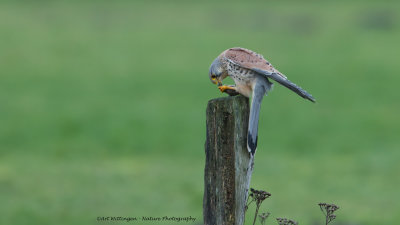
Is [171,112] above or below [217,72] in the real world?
above

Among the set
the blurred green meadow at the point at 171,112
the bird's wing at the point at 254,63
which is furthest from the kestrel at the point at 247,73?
the blurred green meadow at the point at 171,112

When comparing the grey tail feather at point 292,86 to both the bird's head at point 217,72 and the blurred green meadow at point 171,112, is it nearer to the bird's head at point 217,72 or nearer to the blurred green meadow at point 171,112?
Answer: the bird's head at point 217,72

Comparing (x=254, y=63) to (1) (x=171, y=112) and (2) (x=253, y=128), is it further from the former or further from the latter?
(1) (x=171, y=112)

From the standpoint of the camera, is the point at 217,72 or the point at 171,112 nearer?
the point at 217,72

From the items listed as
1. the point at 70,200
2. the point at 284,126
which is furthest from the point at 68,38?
the point at 70,200

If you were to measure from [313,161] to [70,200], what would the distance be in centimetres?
633

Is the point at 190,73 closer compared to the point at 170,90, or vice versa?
the point at 170,90

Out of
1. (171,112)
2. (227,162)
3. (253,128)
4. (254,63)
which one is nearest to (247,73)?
(254,63)

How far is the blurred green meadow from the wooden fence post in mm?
5197

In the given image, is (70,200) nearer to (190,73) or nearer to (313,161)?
(313,161)

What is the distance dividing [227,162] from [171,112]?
14405 mm

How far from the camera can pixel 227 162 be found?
5.04 metres

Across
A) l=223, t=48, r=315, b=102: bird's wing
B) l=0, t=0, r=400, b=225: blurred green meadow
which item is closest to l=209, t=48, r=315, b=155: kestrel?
l=223, t=48, r=315, b=102: bird's wing

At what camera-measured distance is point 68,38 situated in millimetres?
27938
